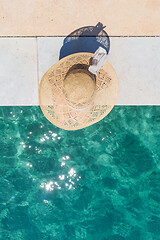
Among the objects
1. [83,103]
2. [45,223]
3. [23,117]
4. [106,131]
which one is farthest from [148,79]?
[45,223]

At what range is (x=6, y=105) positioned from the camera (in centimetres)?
477

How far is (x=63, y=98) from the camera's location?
4.28 meters

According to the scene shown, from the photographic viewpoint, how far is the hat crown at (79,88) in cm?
377

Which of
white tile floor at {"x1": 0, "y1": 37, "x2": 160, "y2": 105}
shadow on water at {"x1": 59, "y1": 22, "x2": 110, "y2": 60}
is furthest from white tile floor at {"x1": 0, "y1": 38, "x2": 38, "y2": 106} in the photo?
shadow on water at {"x1": 59, "y1": 22, "x2": 110, "y2": 60}

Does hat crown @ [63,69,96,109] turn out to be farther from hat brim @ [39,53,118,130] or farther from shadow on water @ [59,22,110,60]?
shadow on water @ [59,22,110,60]

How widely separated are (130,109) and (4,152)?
2.78m

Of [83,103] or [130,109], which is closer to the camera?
[83,103]

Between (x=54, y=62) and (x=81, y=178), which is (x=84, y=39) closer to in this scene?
(x=54, y=62)

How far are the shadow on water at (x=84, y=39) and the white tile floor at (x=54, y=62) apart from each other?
0.17 meters

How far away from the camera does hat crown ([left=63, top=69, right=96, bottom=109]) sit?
3766 millimetres

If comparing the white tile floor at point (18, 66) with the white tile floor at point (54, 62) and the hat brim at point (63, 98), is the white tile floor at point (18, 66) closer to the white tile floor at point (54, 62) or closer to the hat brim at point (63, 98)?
the white tile floor at point (54, 62)

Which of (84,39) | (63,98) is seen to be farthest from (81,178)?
(84,39)

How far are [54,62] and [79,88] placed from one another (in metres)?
1.21

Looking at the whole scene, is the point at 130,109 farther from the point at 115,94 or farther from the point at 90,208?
the point at 90,208
